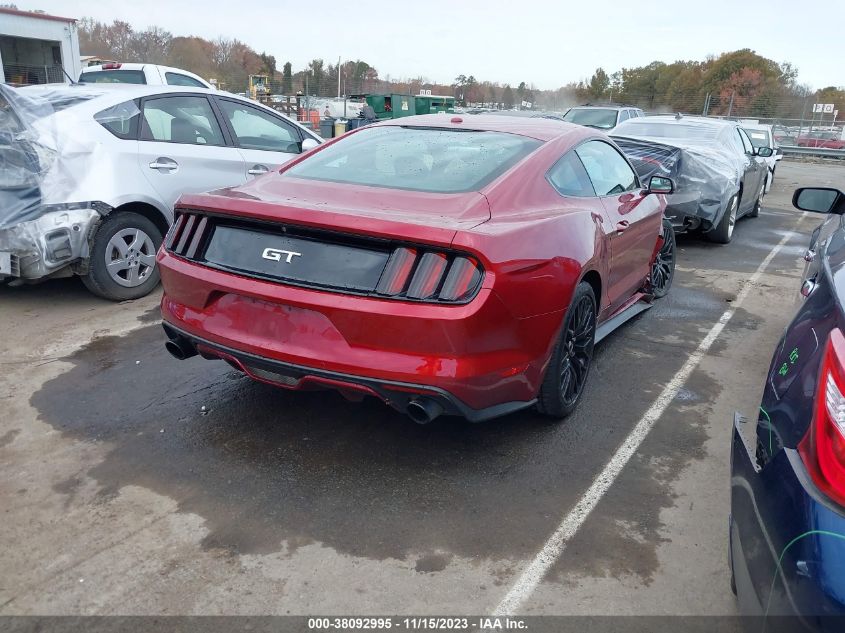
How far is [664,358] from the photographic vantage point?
4711mm

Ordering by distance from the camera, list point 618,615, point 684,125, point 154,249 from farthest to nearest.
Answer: point 684,125 → point 154,249 → point 618,615

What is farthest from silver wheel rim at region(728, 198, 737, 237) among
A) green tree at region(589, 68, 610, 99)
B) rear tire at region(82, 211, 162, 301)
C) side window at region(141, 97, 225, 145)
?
green tree at region(589, 68, 610, 99)

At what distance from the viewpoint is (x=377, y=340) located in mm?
2727

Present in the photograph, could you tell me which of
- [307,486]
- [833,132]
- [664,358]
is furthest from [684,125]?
[833,132]

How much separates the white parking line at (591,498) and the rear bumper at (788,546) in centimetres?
78

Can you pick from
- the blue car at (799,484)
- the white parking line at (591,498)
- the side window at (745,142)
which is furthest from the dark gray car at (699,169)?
the blue car at (799,484)

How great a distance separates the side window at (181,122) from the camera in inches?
221

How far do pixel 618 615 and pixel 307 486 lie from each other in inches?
54.0

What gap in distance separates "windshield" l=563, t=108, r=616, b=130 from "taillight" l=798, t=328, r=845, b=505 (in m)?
15.7

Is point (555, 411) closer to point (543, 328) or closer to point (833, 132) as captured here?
point (543, 328)

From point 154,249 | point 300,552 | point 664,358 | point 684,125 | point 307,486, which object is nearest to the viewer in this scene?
point 300,552

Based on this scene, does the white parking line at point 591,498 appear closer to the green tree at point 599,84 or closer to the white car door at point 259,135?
the white car door at point 259,135

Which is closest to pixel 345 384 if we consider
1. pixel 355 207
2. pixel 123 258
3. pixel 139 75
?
pixel 355 207

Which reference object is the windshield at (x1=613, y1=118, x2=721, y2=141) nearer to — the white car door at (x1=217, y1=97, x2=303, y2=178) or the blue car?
the white car door at (x1=217, y1=97, x2=303, y2=178)
